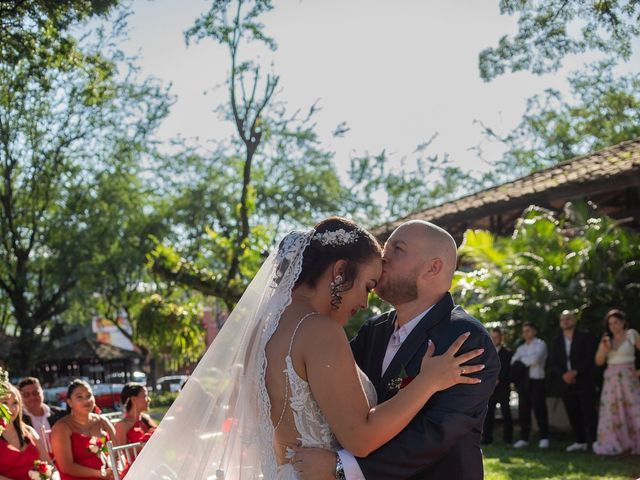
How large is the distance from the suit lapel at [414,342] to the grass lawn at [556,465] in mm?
6483

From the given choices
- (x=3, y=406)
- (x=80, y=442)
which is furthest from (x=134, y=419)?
(x=3, y=406)

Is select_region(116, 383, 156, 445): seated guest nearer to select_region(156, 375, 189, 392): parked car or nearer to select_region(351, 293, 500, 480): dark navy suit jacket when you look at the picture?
select_region(351, 293, 500, 480): dark navy suit jacket

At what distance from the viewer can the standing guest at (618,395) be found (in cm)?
1091

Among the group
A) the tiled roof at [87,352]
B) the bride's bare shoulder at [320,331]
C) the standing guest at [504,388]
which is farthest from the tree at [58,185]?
the bride's bare shoulder at [320,331]

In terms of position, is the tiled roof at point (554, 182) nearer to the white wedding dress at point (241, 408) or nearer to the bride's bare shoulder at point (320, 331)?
the white wedding dress at point (241, 408)

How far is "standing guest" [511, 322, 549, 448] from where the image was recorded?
12.4 m

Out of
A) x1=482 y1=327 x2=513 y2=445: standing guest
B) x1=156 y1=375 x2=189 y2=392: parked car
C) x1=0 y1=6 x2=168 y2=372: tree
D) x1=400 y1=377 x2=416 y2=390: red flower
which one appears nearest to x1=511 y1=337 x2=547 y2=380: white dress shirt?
x1=482 y1=327 x2=513 y2=445: standing guest

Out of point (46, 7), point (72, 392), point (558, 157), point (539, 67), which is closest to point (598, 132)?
point (558, 157)

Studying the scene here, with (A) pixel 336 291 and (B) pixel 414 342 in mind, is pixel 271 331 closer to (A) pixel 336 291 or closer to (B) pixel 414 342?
(A) pixel 336 291

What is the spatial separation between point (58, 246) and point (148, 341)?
17.5 metres

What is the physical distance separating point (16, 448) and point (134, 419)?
4.09ft

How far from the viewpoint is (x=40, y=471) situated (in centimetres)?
686

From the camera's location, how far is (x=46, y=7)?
11531 millimetres

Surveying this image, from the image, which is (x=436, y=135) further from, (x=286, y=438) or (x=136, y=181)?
(x=286, y=438)
